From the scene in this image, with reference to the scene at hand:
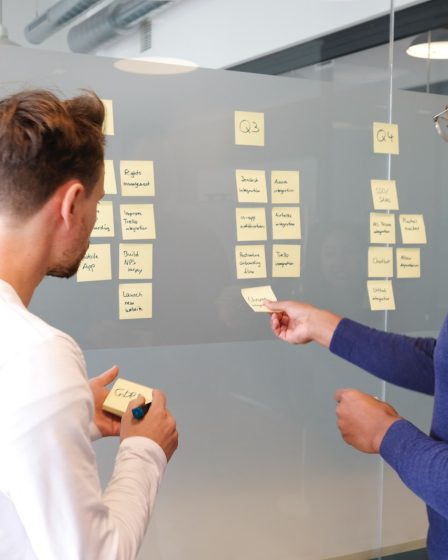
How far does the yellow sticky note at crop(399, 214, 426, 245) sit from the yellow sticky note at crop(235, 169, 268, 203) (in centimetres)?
62

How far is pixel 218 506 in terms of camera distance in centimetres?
238

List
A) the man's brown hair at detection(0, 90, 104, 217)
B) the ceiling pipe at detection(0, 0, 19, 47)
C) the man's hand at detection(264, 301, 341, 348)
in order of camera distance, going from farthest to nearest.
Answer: the ceiling pipe at detection(0, 0, 19, 47), the man's hand at detection(264, 301, 341, 348), the man's brown hair at detection(0, 90, 104, 217)

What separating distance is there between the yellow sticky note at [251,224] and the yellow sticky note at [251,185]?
0.12ft

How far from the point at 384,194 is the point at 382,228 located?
0.42 feet

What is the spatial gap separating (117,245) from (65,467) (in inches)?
51.7

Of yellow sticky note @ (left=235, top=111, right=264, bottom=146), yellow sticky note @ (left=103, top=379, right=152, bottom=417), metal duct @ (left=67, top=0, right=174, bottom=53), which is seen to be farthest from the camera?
yellow sticky note @ (left=235, top=111, right=264, bottom=146)

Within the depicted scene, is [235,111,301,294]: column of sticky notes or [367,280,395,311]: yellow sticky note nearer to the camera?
[235,111,301,294]: column of sticky notes

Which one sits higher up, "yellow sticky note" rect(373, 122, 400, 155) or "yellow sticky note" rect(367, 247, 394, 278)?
"yellow sticky note" rect(373, 122, 400, 155)

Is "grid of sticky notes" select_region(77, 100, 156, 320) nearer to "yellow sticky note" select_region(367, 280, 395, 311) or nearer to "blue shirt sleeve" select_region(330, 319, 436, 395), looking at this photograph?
"blue shirt sleeve" select_region(330, 319, 436, 395)

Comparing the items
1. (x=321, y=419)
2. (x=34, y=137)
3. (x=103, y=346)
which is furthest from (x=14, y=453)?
(x=321, y=419)

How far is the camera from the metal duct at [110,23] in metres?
2.09

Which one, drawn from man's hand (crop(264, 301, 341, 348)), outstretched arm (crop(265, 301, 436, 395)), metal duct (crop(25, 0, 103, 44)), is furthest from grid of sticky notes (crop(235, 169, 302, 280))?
metal duct (crop(25, 0, 103, 44))

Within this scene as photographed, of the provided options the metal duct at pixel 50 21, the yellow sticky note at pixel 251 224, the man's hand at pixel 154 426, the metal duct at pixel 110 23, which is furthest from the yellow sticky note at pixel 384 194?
the man's hand at pixel 154 426

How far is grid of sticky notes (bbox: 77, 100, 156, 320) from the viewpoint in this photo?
2.13 metres
